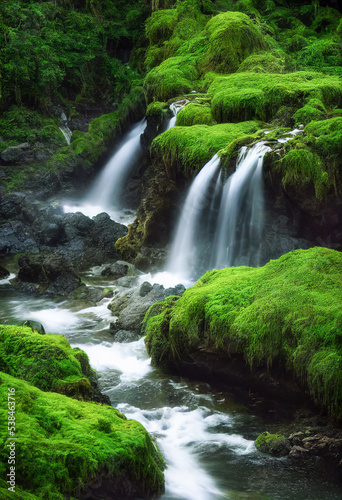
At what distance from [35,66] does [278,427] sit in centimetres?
1871

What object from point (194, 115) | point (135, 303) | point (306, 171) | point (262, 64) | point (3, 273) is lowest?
point (3, 273)

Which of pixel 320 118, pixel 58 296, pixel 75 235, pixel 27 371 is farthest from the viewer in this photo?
pixel 75 235

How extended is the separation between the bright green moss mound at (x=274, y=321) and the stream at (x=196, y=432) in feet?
1.90

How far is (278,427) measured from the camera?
533cm

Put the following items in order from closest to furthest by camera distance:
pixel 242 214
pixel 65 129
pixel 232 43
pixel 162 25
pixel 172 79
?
pixel 242 214
pixel 172 79
pixel 232 43
pixel 162 25
pixel 65 129

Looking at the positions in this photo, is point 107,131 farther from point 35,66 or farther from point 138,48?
point 138,48

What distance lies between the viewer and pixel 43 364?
4.39m

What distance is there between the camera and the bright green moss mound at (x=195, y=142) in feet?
36.0

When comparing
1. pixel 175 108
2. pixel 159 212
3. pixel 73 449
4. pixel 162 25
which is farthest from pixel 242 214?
pixel 162 25

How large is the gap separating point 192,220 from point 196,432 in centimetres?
687

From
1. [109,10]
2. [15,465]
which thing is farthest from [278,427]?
[109,10]

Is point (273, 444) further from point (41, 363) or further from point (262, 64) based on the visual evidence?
point (262, 64)

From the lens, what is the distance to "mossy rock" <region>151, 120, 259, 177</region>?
10977 millimetres

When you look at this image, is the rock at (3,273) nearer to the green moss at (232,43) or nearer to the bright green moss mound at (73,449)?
the green moss at (232,43)
